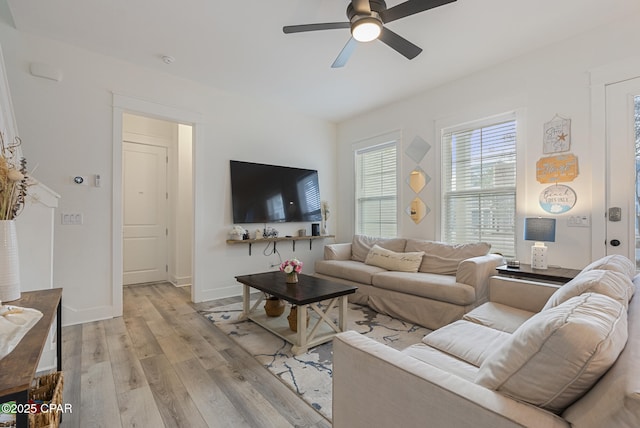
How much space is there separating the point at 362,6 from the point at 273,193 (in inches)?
117

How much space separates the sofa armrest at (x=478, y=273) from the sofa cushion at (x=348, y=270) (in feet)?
3.45

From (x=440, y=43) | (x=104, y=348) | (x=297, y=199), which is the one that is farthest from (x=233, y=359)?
(x=440, y=43)

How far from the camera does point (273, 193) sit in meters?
4.67

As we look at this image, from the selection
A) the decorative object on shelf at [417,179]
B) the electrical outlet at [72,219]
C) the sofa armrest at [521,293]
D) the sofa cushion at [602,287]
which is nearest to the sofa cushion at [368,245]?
the decorative object on shelf at [417,179]

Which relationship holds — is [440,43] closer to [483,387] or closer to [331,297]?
[331,297]

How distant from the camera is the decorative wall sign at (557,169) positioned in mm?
2965

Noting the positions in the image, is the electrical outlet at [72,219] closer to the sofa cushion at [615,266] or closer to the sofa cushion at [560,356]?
the sofa cushion at [560,356]

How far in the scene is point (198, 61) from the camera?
3439mm

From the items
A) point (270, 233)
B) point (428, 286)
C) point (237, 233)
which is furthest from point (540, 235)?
point (237, 233)

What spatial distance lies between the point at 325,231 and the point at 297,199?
0.83m

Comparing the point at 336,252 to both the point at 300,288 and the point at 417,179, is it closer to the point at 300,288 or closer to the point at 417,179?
the point at 417,179

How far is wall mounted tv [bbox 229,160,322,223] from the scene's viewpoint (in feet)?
14.3

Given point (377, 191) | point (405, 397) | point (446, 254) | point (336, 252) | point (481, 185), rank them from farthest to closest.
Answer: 1. point (377, 191)
2. point (336, 252)
3. point (481, 185)
4. point (446, 254)
5. point (405, 397)

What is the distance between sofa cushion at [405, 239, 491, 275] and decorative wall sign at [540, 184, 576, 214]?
0.69 metres
